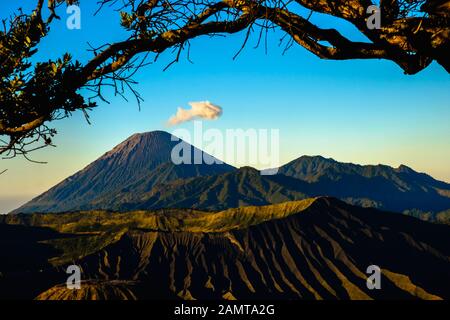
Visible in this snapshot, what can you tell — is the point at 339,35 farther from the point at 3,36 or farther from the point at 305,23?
the point at 3,36

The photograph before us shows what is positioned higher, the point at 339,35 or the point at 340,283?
the point at 339,35

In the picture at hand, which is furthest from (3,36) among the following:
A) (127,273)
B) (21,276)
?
(127,273)

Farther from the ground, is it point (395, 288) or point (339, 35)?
point (339, 35)

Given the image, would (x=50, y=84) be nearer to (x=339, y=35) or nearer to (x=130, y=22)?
(x=130, y=22)

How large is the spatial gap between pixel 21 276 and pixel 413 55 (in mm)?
166796

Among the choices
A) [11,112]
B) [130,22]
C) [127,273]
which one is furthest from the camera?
[127,273]

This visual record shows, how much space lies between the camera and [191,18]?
800 centimetres
